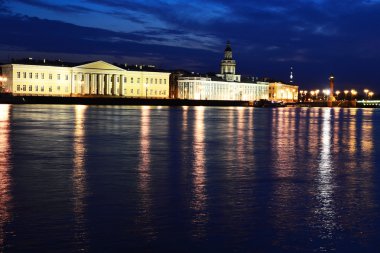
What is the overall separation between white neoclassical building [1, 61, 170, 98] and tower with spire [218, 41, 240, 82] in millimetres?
30466

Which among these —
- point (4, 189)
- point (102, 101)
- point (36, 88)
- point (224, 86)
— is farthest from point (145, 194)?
point (224, 86)

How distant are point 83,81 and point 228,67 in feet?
195

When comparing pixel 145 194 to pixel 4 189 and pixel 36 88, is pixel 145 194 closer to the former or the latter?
pixel 4 189

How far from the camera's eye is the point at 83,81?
13850cm

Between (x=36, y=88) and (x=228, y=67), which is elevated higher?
(x=228, y=67)

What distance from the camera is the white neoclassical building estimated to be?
129375mm

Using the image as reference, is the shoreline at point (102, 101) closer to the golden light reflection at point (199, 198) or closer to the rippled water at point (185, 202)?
the rippled water at point (185, 202)

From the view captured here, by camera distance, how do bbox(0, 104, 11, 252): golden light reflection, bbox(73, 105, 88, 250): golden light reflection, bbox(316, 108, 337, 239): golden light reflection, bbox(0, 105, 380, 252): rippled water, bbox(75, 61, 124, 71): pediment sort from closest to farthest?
bbox(0, 105, 380, 252): rippled water < bbox(73, 105, 88, 250): golden light reflection < bbox(0, 104, 11, 252): golden light reflection < bbox(316, 108, 337, 239): golden light reflection < bbox(75, 61, 124, 71): pediment

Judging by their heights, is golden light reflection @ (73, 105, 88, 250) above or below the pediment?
below

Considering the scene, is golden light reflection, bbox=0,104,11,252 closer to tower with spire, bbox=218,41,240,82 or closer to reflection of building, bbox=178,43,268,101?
reflection of building, bbox=178,43,268,101

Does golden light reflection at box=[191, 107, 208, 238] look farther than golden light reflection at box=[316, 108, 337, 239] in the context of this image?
No

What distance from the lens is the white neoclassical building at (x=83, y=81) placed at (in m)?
129

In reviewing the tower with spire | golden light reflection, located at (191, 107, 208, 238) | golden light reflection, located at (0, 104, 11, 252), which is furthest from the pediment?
golden light reflection, located at (191, 107, 208, 238)

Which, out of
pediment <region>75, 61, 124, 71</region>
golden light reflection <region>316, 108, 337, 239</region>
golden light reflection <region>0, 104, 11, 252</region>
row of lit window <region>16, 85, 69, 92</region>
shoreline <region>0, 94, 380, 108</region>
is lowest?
golden light reflection <region>316, 108, 337, 239</region>
